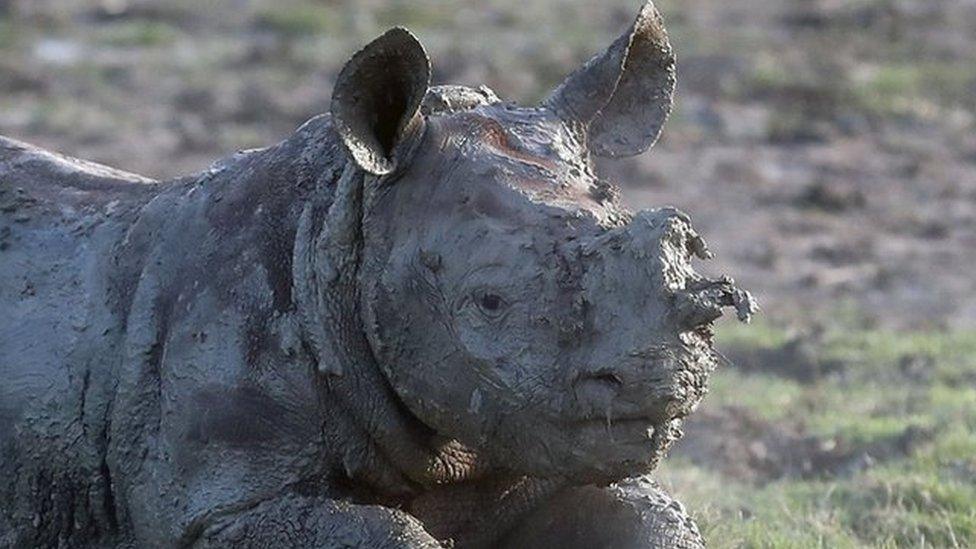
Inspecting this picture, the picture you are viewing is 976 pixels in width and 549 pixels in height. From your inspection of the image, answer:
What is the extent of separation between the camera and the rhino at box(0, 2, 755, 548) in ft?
15.7

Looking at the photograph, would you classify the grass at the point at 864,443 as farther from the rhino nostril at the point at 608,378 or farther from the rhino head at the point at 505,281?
the rhino nostril at the point at 608,378

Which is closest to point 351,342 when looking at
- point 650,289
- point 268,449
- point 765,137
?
point 268,449

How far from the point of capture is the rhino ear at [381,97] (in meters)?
5.10

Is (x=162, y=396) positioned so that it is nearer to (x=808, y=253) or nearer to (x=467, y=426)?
(x=467, y=426)

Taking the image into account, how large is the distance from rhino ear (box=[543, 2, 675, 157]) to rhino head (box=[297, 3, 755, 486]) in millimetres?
10

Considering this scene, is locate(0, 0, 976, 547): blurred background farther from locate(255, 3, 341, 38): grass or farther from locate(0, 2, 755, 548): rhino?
locate(0, 2, 755, 548): rhino

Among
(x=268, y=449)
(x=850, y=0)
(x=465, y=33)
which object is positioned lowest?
(x=268, y=449)

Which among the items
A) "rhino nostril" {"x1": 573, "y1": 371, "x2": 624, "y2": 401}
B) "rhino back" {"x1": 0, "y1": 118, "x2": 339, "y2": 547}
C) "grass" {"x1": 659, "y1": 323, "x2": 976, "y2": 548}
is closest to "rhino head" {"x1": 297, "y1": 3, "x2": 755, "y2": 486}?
"rhino nostril" {"x1": 573, "y1": 371, "x2": 624, "y2": 401}

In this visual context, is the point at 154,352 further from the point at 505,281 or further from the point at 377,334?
the point at 505,281

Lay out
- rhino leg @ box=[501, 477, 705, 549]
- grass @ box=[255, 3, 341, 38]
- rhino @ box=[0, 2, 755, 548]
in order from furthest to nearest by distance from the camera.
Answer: grass @ box=[255, 3, 341, 38] < rhino leg @ box=[501, 477, 705, 549] < rhino @ box=[0, 2, 755, 548]

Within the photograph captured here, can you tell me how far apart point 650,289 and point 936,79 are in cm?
1469

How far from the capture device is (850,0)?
22453 millimetres

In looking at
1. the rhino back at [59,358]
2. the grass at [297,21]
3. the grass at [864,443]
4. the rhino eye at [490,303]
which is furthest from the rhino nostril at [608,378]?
the grass at [297,21]

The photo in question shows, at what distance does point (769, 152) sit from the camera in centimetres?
1666
